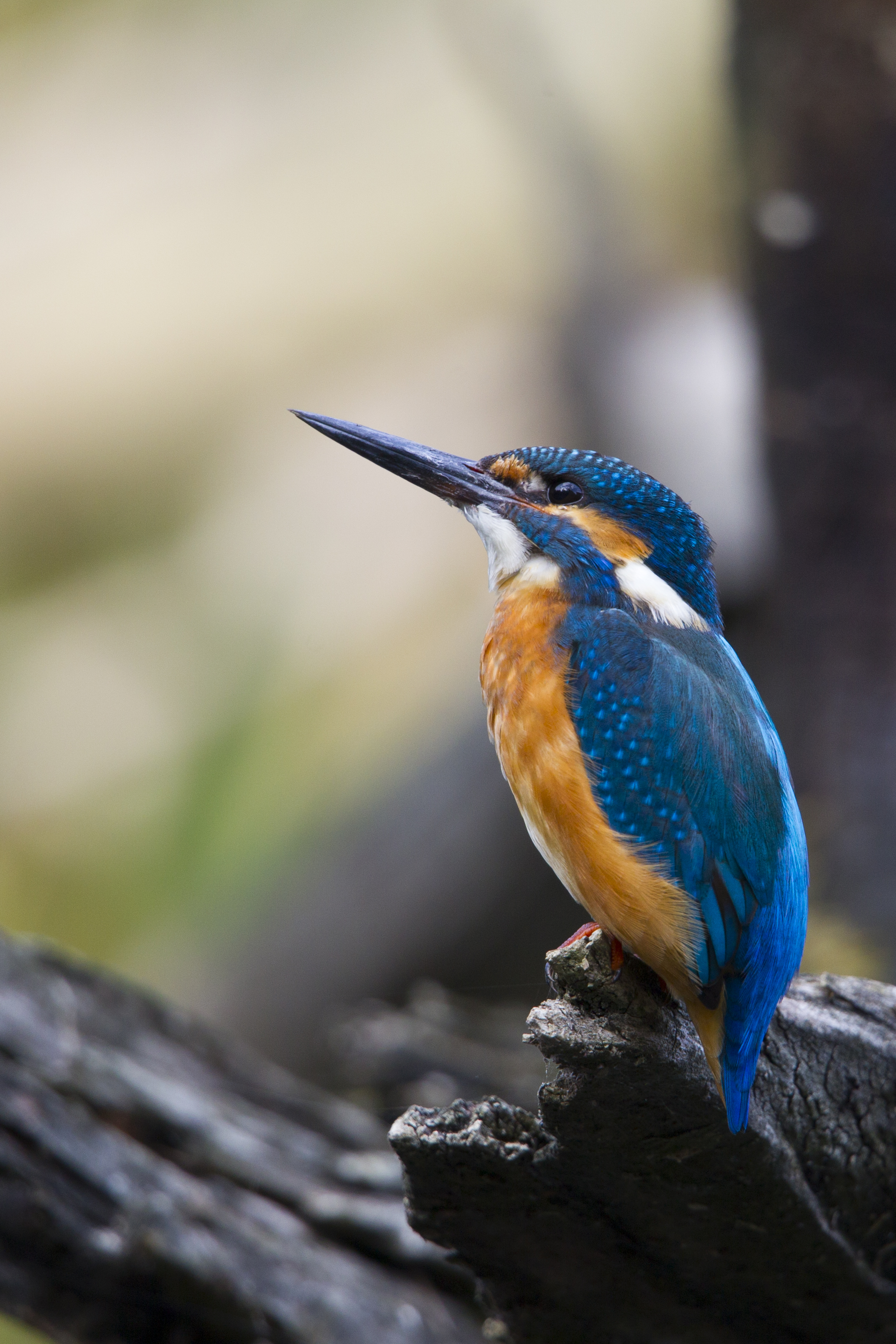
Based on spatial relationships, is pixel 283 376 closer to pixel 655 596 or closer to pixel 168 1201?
pixel 655 596

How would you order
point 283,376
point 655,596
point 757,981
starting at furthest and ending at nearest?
point 283,376
point 655,596
point 757,981

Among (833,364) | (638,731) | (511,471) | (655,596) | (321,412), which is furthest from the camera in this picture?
(321,412)

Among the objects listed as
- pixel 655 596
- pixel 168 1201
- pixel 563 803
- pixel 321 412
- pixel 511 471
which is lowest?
pixel 168 1201

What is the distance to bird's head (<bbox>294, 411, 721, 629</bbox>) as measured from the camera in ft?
6.03

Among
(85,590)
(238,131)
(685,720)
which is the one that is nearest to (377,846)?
(85,590)

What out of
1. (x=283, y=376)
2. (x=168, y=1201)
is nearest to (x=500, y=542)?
(x=168, y=1201)

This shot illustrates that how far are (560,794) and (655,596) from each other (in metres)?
0.41

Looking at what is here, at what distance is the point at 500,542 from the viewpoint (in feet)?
6.29

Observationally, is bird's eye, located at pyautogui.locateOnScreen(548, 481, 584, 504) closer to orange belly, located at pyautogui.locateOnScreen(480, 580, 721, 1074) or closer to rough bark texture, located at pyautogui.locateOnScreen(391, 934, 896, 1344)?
orange belly, located at pyautogui.locateOnScreen(480, 580, 721, 1074)

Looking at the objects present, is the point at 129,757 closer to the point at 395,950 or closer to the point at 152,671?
the point at 152,671

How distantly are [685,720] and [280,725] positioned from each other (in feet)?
10.2

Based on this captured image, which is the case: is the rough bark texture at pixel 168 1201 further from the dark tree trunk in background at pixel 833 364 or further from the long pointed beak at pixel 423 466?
the dark tree trunk in background at pixel 833 364

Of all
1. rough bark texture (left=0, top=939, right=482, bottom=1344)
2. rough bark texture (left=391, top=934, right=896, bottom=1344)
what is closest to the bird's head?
rough bark texture (left=391, top=934, right=896, bottom=1344)

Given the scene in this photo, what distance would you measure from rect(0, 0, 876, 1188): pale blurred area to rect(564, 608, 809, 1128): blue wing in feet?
→ 7.68
